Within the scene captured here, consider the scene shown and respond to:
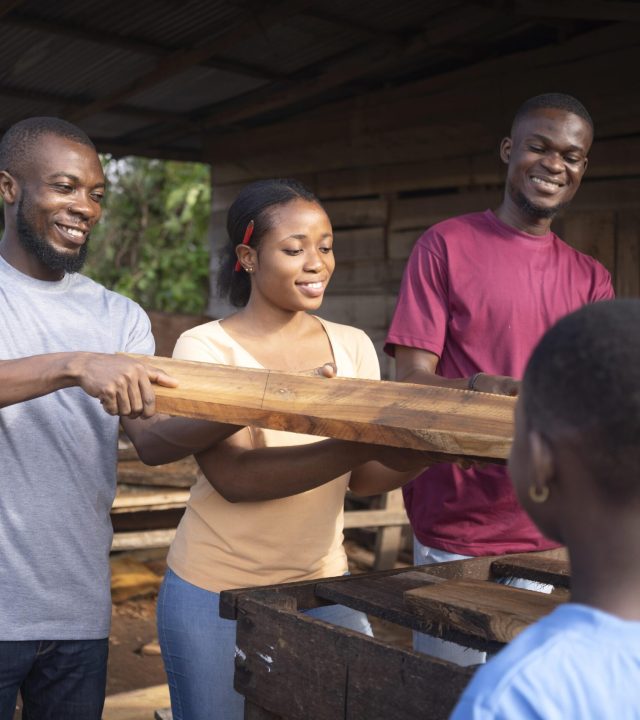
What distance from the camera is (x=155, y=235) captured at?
514 inches

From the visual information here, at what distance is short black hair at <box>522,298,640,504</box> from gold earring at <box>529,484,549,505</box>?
6 centimetres

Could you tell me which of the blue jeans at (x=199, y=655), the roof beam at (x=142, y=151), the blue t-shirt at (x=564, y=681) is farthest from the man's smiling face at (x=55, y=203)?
the roof beam at (x=142, y=151)

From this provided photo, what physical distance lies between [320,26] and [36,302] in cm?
357

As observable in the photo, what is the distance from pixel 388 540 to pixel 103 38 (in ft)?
11.9

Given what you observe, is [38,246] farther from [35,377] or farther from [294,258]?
[294,258]

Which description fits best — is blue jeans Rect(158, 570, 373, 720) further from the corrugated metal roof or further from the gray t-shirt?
the corrugated metal roof

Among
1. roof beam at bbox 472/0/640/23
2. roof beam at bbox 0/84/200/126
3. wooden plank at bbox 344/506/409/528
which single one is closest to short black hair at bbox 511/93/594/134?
roof beam at bbox 472/0/640/23

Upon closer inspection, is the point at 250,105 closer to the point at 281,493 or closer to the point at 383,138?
the point at 383,138

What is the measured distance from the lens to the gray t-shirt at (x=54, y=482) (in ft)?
7.63

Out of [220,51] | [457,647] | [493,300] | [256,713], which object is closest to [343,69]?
[220,51]

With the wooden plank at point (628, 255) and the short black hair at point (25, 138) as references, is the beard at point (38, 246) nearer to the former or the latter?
the short black hair at point (25, 138)

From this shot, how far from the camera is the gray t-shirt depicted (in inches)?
91.6

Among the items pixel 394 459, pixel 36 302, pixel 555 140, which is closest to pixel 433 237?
pixel 555 140

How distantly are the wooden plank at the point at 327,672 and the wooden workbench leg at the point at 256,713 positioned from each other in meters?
0.02
